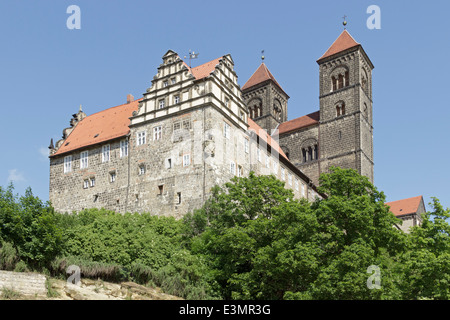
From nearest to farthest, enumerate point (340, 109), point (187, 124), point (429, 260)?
point (429, 260) < point (187, 124) < point (340, 109)

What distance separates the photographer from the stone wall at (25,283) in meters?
25.7

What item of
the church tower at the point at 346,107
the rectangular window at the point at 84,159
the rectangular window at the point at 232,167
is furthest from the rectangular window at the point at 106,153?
the church tower at the point at 346,107

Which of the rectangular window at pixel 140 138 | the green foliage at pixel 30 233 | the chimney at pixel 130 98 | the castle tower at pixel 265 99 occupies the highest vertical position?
the castle tower at pixel 265 99

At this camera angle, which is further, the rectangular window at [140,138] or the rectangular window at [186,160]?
the rectangular window at [140,138]

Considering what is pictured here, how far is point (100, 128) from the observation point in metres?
50.1

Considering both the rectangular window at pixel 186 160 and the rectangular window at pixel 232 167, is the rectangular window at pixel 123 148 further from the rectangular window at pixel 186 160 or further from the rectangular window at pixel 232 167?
the rectangular window at pixel 232 167

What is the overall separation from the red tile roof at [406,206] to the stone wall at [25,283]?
190 feet

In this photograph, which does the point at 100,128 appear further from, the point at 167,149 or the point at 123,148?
the point at 167,149

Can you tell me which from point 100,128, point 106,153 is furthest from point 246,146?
point 100,128

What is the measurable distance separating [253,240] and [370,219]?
→ 6075 millimetres

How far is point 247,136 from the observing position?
1848 inches

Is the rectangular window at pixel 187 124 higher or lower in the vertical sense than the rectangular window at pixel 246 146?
higher

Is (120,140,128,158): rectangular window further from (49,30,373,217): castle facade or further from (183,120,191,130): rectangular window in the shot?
(183,120,191,130): rectangular window

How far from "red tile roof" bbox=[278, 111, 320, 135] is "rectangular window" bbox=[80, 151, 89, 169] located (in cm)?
2946
